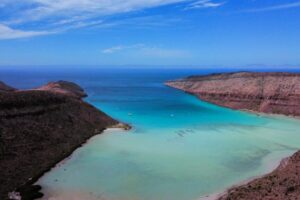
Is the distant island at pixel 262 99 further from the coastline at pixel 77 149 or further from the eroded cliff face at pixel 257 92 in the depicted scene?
the coastline at pixel 77 149

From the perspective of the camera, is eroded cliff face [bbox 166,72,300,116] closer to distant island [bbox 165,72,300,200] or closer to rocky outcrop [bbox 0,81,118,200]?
distant island [bbox 165,72,300,200]

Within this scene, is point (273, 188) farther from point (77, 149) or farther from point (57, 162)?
point (77, 149)

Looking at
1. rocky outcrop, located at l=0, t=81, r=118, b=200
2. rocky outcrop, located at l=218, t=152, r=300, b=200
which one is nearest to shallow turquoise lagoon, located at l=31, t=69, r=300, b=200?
rocky outcrop, located at l=0, t=81, r=118, b=200

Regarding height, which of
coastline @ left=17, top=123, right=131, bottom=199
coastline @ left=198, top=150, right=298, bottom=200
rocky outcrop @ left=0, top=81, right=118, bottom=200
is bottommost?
coastline @ left=198, top=150, right=298, bottom=200

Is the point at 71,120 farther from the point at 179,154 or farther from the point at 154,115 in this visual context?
the point at 154,115

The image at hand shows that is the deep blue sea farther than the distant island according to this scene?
Yes

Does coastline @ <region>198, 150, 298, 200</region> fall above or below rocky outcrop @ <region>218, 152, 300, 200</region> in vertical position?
below

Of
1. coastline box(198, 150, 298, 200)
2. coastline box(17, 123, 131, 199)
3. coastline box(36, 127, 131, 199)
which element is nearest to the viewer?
coastline box(198, 150, 298, 200)
